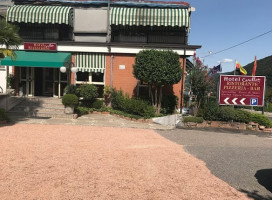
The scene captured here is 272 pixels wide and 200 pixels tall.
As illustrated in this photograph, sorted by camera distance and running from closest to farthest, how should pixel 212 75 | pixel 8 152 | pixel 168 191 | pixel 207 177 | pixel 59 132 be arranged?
pixel 168 191 < pixel 207 177 < pixel 8 152 < pixel 59 132 < pixel 212 75

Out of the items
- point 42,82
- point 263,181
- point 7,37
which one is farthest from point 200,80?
point 42,82

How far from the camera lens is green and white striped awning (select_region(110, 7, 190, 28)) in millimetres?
13852

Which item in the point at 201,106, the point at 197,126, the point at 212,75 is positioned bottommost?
the point at 197,126

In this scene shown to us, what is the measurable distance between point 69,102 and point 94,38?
5807 mm

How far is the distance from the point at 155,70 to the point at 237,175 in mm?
7364

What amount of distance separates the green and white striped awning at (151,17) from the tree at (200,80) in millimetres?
2735

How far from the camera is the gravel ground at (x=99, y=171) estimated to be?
391cm

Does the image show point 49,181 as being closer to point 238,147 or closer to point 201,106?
point 238,147

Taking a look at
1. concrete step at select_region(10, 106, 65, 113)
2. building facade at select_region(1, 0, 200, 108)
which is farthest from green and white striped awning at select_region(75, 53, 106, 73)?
concrete step at select_region(10, 106, 65, 113)

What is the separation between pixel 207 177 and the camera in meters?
4.80

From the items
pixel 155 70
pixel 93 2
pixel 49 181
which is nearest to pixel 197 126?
pixel 155 70

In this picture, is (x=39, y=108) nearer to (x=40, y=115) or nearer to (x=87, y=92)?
(x=40, y=115)

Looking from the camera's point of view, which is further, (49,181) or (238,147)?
(238,147)

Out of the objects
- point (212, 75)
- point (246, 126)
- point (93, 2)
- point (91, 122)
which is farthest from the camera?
point (93, 2)
